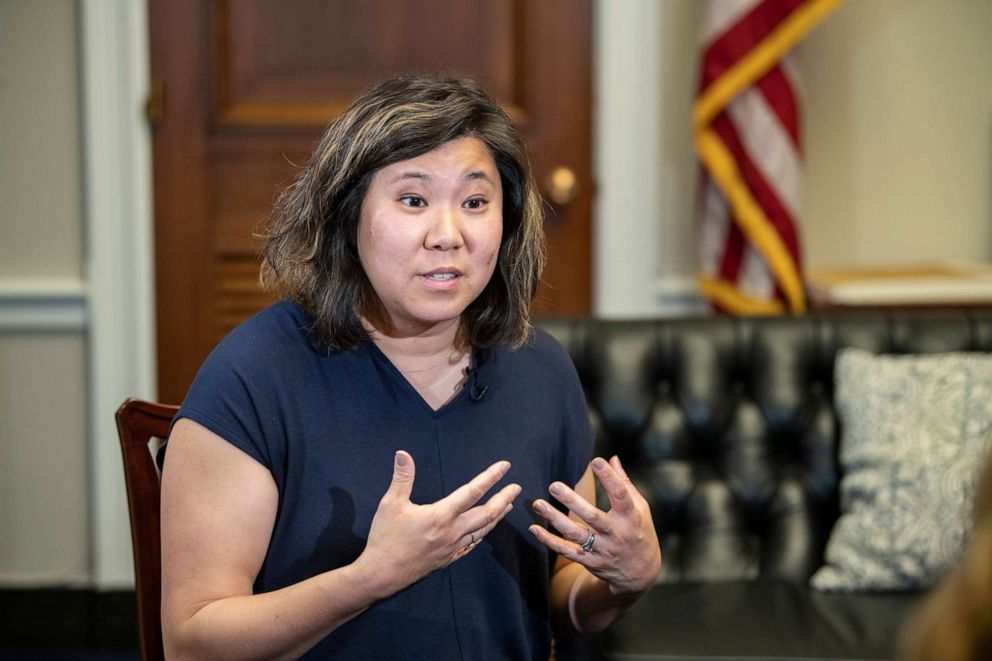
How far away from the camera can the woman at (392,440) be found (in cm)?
141

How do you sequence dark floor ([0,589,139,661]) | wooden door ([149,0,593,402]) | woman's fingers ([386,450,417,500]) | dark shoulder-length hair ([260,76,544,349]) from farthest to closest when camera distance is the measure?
wooden door ([149,0,593,402]) < dark floor ([0,589,139,661]) < dark shoulder-length hair ([260,76,544,349]) < woman's fingers ([386,450,417,500])

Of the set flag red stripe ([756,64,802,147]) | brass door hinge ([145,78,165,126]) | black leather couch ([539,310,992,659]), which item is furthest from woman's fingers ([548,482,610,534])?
brass door hinge ([145,78,165,126])

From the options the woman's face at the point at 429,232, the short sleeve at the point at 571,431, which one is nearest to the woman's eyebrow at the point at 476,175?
the woman's face at the point at 429,232

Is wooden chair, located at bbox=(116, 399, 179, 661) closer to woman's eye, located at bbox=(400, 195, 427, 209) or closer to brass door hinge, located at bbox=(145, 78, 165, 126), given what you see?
woman's eye, located at bbox=(400, 195, 427, 209)

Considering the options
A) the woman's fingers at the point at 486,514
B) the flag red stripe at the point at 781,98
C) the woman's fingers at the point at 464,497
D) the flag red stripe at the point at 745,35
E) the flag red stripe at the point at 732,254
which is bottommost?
the woman's fingers at the point at 486,514

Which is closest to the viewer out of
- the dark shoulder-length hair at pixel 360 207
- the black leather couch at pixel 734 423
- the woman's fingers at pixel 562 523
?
the woman's fingers at pixel 562 523

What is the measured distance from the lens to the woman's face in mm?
1535

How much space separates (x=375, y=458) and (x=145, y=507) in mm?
380

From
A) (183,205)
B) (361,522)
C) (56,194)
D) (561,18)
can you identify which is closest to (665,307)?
(561,18)

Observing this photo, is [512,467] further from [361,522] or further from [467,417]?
[361,522]

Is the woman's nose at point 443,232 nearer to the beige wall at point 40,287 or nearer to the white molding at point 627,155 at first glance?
the white molding at point 627,155

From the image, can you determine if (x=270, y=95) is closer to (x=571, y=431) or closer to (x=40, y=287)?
(x=40, y=287)

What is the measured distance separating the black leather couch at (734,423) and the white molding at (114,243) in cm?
141

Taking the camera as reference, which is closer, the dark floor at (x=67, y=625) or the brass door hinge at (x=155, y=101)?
the dark floor at (x=67, y=625)
